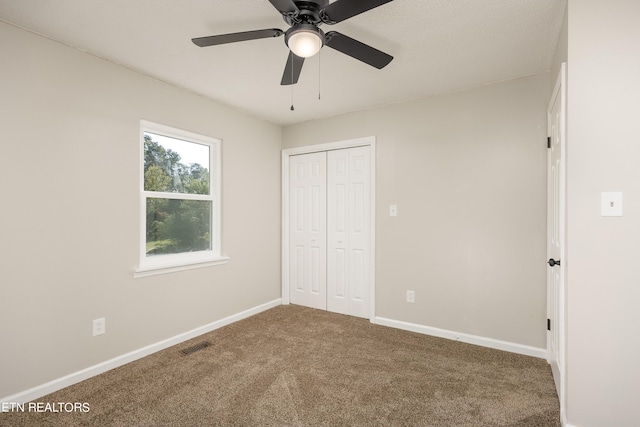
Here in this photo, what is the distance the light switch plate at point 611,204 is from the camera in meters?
1.66

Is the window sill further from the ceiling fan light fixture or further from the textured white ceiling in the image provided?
the ceiling fan light fixture

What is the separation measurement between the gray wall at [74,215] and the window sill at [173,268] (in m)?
0.05

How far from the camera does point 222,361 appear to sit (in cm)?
265

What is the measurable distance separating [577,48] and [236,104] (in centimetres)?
293

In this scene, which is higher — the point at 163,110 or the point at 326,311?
the point at 163,110

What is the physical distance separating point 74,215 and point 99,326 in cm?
87

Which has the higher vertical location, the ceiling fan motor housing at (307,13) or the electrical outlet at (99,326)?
the ceiling fan motor housing at (307,13)

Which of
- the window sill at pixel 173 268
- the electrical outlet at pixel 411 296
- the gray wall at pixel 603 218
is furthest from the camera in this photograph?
the electrical outlet at pixel 411 296

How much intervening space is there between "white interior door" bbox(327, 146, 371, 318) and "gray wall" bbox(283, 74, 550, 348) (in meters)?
0.20

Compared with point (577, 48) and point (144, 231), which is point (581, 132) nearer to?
point (577, 48)

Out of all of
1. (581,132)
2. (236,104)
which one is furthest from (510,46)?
(236,104)

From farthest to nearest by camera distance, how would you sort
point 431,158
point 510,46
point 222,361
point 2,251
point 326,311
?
point 326,311
point 431,158
point 222,361
point 510,46
point 2,251

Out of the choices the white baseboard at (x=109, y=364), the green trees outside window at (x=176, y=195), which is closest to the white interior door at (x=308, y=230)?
the white baseboard at (x=109, y=364)

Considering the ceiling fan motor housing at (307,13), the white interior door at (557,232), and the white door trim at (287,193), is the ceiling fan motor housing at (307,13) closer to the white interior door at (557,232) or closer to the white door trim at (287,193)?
the white interior door at (557,232)
